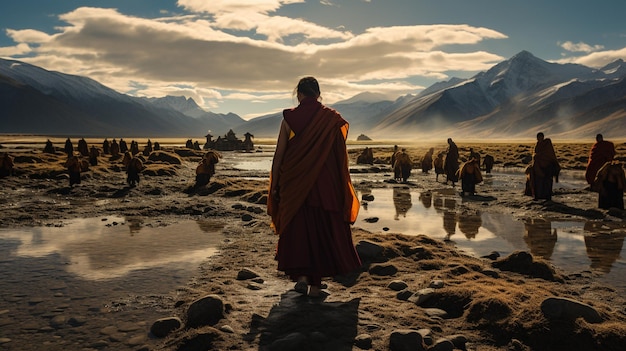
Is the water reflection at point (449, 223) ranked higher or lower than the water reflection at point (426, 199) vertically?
lower

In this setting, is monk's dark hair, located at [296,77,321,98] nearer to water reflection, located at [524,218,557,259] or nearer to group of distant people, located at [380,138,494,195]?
water reflection, located at [524,218,557,259]

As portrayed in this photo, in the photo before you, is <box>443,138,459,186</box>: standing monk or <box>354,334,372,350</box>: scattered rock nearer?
<box>354,334,372,350</box>: scattered rock

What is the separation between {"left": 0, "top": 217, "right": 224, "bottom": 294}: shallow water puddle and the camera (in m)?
6.71

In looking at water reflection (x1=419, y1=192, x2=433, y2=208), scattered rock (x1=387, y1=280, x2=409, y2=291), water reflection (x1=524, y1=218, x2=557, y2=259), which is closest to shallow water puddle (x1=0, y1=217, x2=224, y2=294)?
scattered rock (x1=387, y1=280, x2=409, y2=291)

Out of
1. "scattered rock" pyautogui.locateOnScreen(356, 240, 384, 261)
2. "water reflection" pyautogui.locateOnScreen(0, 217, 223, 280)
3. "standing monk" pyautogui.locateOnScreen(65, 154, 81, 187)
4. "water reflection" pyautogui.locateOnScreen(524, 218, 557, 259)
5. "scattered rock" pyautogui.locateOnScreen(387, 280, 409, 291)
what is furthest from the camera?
"standing monk" pyautogui.locateOnScreen(65, 154, 81, 187)

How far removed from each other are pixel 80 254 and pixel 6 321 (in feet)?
11.0

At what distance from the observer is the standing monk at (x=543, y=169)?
15.0m

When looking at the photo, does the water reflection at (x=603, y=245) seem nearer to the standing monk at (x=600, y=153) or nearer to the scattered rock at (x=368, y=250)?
the scattered rock at (x=368, y=250)

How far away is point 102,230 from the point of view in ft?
35.7

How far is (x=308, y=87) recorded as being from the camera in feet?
19.0

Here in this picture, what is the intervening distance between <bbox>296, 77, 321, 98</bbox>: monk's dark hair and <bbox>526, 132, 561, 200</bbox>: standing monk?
1129 cm

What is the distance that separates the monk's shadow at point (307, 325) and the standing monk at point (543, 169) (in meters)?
11.6

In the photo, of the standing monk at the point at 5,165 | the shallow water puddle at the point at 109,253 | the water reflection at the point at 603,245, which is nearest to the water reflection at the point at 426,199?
the water reflection at the point at 603,245

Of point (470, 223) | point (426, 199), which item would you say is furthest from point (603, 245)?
point (426, 199)
